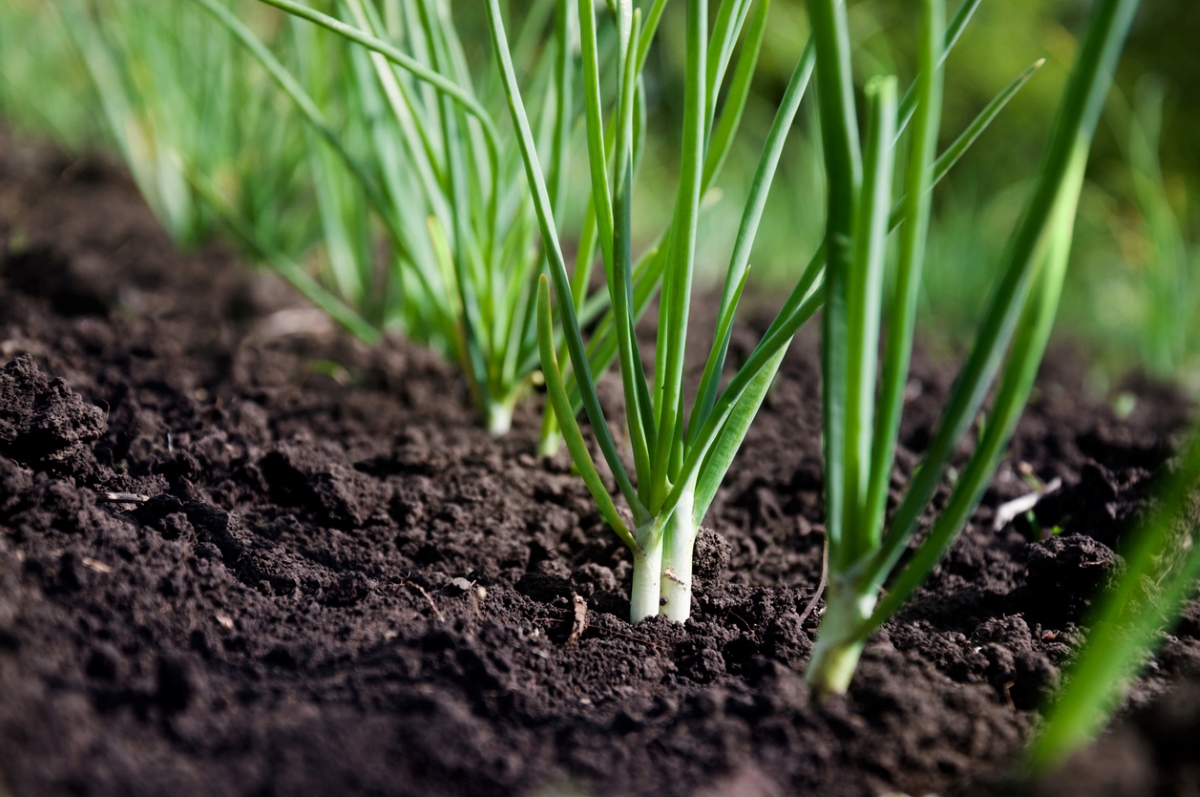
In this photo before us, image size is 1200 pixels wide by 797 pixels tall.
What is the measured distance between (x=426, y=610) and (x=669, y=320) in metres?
0.36

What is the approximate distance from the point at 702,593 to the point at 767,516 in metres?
0.27

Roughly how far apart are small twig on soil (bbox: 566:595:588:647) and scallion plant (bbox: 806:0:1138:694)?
0.78 feet

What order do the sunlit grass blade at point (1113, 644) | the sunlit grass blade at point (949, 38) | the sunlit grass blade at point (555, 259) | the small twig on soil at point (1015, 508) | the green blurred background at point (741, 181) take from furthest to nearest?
the green blurred background at point (741, 181) → the small twig on soil at point (1015, 508) → the sunlit grass blade at point (555, 259) → the sunlit grass blade at point (949, 38) → the sunlit grass blade at point (1113, 644)

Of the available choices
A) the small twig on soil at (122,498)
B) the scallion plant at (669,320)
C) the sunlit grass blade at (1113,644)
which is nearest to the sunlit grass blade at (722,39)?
the scallion plant at (669,320)

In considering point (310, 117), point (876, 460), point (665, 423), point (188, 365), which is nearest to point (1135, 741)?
point (876, 460)

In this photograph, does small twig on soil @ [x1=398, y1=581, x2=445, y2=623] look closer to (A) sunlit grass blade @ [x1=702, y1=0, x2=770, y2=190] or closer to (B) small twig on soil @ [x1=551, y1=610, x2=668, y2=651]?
(B) small twig on soil @ [x1=551, y1=610, x2=668, y2=651]

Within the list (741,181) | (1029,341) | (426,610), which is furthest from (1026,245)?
(741,181)

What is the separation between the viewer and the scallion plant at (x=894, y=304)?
20.2 inches

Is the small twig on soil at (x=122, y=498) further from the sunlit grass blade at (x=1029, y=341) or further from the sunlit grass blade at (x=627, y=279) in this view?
the sunlit grass blade at (x=1029, y=341)

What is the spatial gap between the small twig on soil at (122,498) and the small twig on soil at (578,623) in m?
0.44

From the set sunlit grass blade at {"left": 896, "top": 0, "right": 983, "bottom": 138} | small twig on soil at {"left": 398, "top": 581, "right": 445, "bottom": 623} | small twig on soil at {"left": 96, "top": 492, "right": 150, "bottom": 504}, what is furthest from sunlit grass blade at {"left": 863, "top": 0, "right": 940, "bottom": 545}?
small twig on soil at {"left": 96, "top": 492, "right": 150, "bottom": 504}

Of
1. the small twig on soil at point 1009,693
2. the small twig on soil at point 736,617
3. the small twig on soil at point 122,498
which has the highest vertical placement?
the small twig on soil at point 1009,693

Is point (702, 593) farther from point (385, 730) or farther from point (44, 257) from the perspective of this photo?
point (44, 257)

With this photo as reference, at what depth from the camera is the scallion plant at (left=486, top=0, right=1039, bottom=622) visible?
28.7 inches
